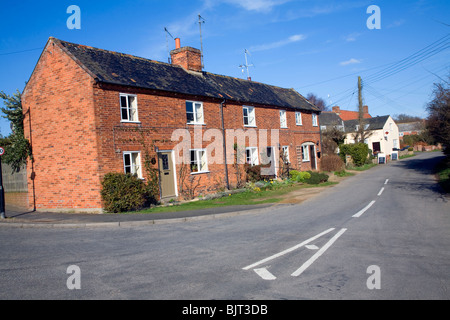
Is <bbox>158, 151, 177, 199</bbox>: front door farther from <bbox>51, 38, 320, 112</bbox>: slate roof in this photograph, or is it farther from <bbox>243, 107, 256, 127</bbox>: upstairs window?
<bbox>243, 107, 256, 127</bbox>: upstairs window

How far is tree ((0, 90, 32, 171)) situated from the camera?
16.3m

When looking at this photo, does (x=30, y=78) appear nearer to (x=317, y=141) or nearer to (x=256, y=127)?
(x=256, y=127)

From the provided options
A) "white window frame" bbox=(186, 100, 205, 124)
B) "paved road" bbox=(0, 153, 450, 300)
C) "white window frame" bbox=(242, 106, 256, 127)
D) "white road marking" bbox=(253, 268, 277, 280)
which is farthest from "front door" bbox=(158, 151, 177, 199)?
"white road marking" bbox=(253, 268, 277, 280)

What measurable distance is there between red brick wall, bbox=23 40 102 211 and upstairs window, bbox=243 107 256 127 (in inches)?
457

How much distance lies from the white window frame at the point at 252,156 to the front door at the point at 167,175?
22.5ft

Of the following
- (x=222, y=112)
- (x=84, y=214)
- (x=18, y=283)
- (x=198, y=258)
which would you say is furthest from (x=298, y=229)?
(x=222, y=112)

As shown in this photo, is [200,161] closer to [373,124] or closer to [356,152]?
[356,152]

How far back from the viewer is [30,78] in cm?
1634

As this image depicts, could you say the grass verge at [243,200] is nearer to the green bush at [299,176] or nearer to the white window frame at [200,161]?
the green bush at [299,176]

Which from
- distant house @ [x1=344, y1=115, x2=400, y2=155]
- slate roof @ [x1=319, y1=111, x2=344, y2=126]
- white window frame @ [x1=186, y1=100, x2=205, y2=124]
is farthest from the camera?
slate roof @ [x1=319, y1=111, x2=344, y2=126]

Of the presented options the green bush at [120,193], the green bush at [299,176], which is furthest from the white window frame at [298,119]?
the green bush at [120,193]

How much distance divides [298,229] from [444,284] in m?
4.53

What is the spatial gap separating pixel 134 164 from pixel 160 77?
530 cm

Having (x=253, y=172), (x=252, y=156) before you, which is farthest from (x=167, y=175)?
(x=252, y=156)
